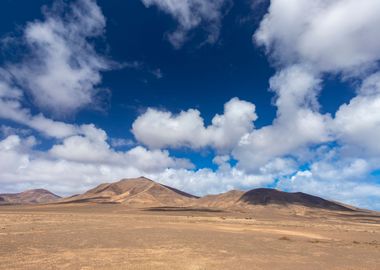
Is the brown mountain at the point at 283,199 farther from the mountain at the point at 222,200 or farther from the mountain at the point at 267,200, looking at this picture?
the mountain at the point at 222,200

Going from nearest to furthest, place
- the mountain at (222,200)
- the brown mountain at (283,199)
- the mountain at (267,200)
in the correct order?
the brown mountain at (283,199) → the mountain at (267,200) → the mountain at (222,200)

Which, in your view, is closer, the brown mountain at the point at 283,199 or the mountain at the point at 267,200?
the brown mountain at the point at 283,199

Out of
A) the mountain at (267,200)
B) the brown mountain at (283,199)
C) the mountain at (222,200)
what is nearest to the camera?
the brown mountain at (283,199)

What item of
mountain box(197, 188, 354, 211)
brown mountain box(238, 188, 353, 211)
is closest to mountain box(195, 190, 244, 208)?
mountain box(197, 188, 354, 211)

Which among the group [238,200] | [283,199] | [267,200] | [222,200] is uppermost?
[222,200]

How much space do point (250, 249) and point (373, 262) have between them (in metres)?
7.84

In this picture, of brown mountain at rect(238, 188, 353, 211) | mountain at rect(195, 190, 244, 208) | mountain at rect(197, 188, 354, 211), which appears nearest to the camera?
brown mountain at rect(238, 188, 353, 211)

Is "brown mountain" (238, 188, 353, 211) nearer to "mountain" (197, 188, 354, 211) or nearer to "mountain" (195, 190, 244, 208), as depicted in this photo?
"mountain" (197, 188, 354, 211)

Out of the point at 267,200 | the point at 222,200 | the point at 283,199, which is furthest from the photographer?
the point at 222,200

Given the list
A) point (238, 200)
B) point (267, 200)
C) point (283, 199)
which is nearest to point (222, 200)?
point (238, 200)

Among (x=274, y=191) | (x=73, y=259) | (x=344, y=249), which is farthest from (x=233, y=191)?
(x=73, y=259)

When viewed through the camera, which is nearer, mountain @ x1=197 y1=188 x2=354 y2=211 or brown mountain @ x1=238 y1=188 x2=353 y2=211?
brown mountain @ x1=238 y1=188 x2=353 y2=211

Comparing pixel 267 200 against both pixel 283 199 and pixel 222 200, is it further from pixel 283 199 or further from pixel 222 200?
pixel 222 200

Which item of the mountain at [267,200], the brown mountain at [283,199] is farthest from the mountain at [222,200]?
the brown mountain at [283,199]
